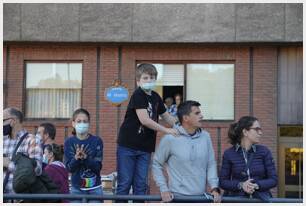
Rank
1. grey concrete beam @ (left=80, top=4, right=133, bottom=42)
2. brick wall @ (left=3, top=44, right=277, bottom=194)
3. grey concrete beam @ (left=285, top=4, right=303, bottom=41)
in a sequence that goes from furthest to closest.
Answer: brick wall @ (left=3, top=44, right=277, bottom=194) → grey concrete beam @ (left=80, top=4, right=133, bottom=42) → grey concrete beam @ (left=285, top=4, right=303, bottom=41)

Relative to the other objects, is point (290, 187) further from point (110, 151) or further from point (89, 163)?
point (89, 163)

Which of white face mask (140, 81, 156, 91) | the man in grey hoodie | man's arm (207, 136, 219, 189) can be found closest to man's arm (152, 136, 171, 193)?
the man in grey hoodie

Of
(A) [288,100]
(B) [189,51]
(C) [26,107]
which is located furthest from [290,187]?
(C) [26,107]

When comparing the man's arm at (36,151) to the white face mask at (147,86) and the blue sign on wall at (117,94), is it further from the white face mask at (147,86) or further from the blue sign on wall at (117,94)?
the blue sign on wall at (117,94)

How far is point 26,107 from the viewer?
1391cm

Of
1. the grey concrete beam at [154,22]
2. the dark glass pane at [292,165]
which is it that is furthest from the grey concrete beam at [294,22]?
the dark glass pane at [292,165]

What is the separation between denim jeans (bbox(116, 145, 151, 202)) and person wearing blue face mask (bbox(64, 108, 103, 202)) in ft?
1.17

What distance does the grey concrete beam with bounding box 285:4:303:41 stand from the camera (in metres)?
12.8

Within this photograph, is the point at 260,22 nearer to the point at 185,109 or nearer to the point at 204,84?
the point at 204,84

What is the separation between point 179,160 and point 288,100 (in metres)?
8.92

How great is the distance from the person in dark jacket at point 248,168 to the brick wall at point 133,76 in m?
8.12

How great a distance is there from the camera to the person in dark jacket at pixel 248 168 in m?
4.89

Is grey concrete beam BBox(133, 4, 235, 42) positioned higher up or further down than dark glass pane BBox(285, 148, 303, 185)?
higher up

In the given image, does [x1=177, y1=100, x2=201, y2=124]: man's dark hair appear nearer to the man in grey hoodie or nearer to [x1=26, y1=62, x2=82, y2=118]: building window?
the man in grey hoodie
